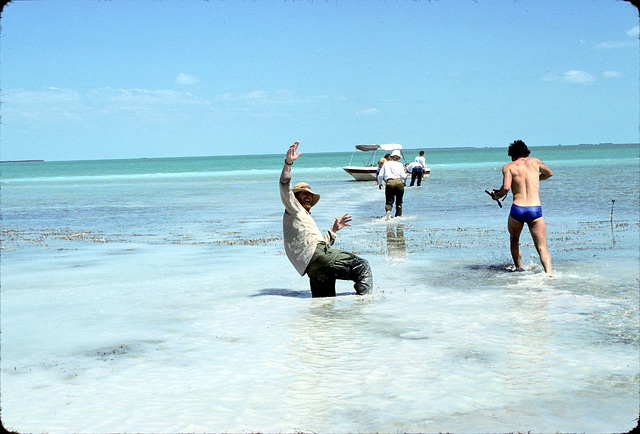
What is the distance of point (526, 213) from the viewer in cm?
952

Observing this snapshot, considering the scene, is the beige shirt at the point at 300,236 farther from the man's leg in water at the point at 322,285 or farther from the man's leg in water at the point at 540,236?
the man's leg in water at the point at 540,236

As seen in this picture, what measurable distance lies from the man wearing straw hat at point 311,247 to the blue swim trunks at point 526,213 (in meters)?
2.57

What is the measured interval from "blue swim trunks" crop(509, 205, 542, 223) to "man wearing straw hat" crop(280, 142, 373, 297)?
2571 millimetres

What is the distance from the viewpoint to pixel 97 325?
7.55 m


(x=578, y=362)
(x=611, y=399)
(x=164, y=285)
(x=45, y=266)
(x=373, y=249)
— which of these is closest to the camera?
(x=611, y=399)

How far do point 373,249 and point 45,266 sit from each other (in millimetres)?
6072

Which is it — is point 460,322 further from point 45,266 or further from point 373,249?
point 45,266

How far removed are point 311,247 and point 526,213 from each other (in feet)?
11.0

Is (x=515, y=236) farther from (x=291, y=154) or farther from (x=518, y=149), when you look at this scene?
(x=291, y=154)

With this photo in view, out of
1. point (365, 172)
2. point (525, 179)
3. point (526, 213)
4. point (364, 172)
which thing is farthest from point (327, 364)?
point (364, 172)

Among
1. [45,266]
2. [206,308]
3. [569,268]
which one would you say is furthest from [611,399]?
[45,266]

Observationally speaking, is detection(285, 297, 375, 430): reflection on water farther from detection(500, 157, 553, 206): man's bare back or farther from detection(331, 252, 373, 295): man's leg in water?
detection(500, 157, 553, 206): man's bare back

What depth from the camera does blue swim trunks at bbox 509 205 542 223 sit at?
949 cm

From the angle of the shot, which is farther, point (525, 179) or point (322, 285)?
point (525, 179)
